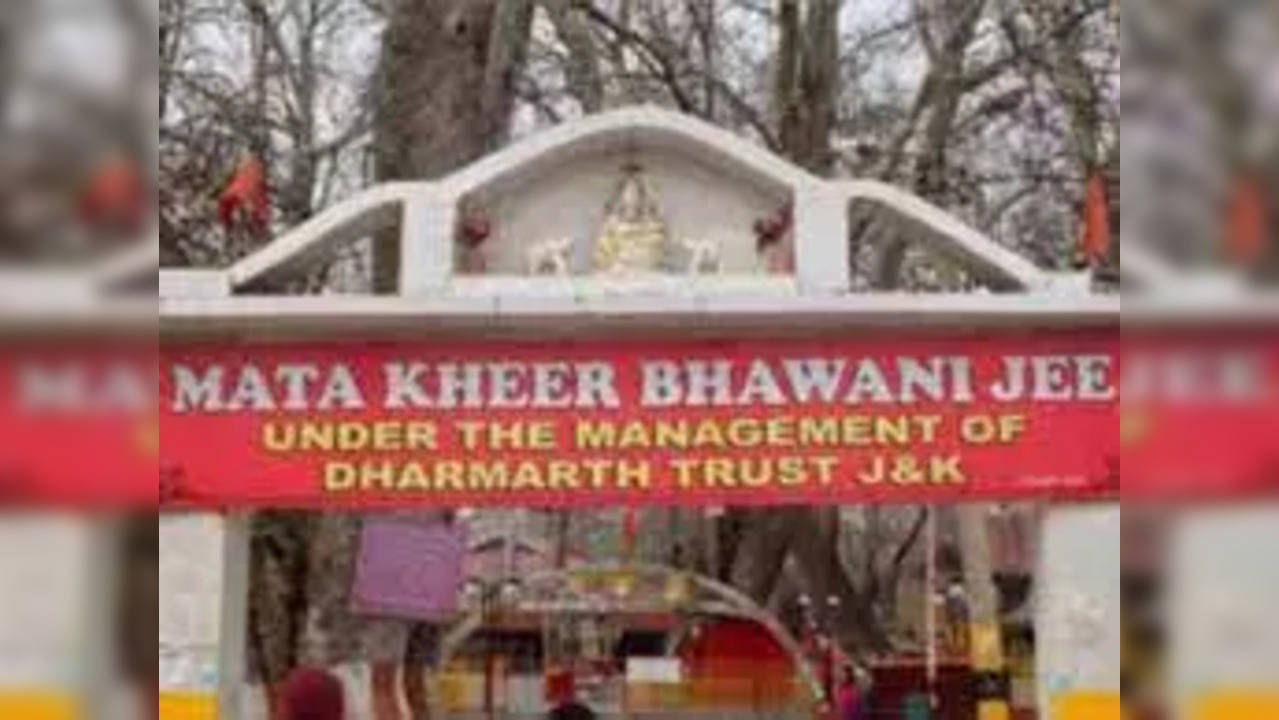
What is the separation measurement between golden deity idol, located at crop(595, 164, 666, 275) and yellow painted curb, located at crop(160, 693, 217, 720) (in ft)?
5.21

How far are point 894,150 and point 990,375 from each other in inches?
390

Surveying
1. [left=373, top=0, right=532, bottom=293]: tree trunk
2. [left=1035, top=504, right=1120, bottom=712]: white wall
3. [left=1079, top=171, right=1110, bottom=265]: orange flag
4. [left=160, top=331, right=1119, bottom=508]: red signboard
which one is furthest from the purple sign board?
[left=1079, top=171, right=1110, bottom=265]: orange flag

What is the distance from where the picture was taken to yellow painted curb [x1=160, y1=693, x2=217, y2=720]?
562 cm

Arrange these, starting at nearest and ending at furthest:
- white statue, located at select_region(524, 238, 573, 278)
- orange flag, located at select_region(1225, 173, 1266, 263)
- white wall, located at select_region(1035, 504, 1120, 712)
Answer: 1. orange flag, located at select_region(1225, 173, 1266, 263)
2. white wall, located at select_region(1035, 504, 1120, 712)
3. white statue, located at select_region(524, 238, 573, 278)

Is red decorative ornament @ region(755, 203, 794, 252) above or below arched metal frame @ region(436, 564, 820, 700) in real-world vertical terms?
above

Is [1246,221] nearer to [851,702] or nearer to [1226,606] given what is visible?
[1226,606]

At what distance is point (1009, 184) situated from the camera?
1470 cm

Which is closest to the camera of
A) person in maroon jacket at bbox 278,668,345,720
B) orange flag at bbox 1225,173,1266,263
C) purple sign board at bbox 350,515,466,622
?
orange flag at bbox 1225,173,1266,263

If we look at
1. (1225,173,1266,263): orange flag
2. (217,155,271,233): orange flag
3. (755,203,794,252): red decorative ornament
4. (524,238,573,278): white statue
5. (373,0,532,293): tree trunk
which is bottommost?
(1225,173,1266,263): orange flag

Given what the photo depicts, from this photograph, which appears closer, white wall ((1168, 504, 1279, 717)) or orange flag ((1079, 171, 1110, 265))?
white wall ((1168, 504, 1279, 717))

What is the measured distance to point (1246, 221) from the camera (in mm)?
726

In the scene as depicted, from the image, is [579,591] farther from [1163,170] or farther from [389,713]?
[1163,170]

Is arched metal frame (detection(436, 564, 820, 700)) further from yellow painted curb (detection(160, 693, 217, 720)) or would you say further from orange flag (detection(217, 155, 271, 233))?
yellow painted curb (detection(160, 693, 217, 720))

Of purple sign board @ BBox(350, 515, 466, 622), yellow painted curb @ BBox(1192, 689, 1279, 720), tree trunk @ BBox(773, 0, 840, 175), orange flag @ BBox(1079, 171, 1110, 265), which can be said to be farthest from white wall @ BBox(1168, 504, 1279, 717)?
tree trunk @ BBox(773, 0, 840, 175)
